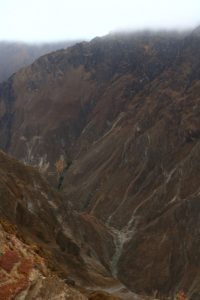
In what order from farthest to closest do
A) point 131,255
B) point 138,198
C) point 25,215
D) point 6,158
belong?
point 138,198, point 131,255, point 6,158, point 25,215

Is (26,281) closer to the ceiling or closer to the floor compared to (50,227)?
closer to the ceiling

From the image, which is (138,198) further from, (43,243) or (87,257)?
(43,243)

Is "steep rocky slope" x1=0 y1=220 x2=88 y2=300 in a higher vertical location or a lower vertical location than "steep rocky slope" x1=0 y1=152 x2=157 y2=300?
higher

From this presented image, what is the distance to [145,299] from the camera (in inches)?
3445

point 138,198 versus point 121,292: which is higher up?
point 121,292

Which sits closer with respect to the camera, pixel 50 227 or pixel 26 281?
pixel 26 281

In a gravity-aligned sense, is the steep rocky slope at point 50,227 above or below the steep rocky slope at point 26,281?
below

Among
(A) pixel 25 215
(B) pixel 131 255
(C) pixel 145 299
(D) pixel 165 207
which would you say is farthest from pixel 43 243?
(D) pixel 165 207

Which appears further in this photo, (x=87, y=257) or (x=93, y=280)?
(x=87, y=257)

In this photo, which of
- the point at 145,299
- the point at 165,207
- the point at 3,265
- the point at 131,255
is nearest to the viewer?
the point at 3,265

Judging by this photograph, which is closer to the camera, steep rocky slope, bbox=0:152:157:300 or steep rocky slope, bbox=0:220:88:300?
steep rocky slope, bbox=0:220:88:300

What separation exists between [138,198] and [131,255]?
115ft

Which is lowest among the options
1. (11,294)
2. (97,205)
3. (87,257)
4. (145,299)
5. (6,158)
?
(97,205)

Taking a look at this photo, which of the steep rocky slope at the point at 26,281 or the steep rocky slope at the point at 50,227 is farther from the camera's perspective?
the steep rocky slope at the point at 50,227
